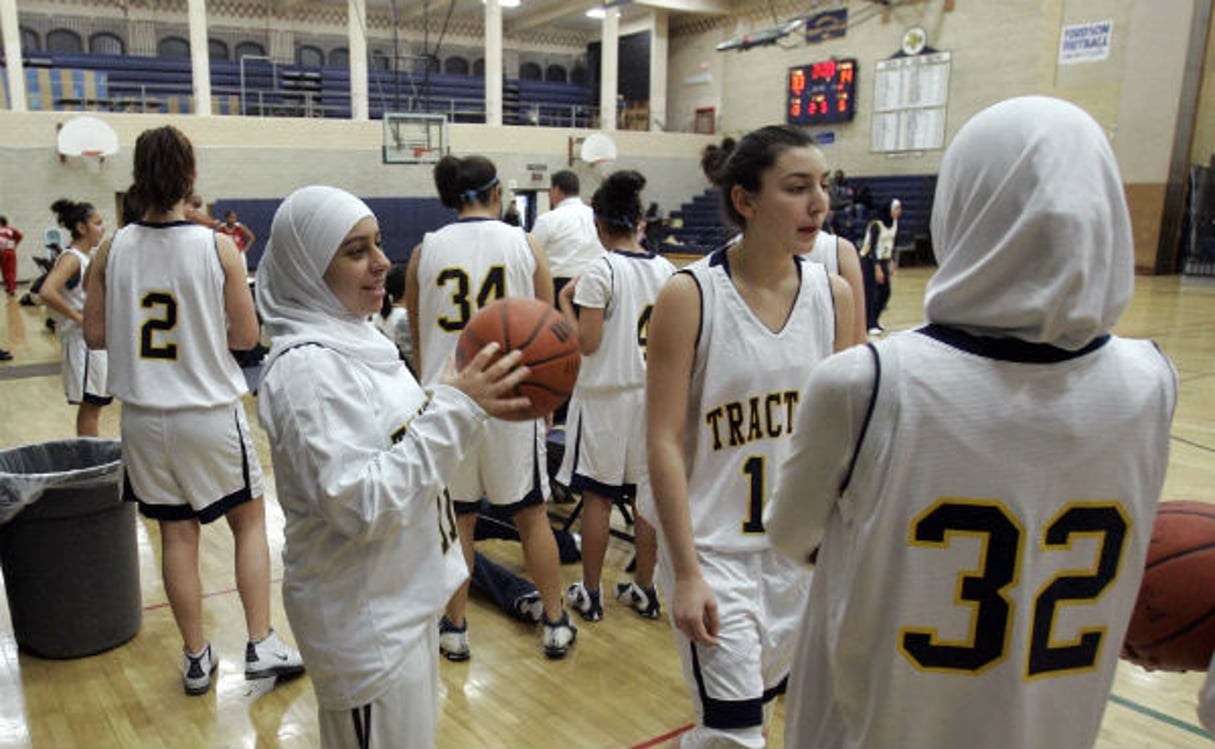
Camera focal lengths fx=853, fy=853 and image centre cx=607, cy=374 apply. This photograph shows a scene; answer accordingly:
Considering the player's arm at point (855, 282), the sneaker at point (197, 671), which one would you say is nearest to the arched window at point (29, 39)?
the sneaker at point (197, 671)

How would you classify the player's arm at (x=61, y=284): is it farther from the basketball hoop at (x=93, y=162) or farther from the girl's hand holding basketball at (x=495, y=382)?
the basketball hoop at (x=93, y=162)

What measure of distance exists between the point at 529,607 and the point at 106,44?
24.1 m

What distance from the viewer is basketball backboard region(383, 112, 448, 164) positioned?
59.5 ft

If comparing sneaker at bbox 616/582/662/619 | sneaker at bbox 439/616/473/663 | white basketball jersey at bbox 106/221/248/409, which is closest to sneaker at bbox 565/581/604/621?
sneaker at bbox 616/582/662/619

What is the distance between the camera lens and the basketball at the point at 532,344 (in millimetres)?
1713

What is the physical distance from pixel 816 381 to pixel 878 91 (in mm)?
20332

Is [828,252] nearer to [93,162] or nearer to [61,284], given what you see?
[61,284]

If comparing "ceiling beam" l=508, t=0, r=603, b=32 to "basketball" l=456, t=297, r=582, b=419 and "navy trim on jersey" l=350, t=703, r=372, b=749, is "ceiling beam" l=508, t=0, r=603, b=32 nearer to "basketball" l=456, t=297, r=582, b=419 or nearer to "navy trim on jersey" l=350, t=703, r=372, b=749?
"basketball" l=456, t=297, r=582, b=419

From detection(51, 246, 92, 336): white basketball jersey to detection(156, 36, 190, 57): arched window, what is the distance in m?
20.0

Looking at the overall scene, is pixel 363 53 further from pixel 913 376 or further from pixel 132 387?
pixel 913 376

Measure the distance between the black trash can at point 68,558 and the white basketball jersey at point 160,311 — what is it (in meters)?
0.50

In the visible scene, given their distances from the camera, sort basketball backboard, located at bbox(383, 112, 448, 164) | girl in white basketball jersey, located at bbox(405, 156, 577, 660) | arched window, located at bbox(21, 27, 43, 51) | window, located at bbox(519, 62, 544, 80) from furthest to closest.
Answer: window, located at bbox(519, 62, 544, 80), arched window, located at bbox(21, 27, 43, 51), basketball backboard, located at bbox(383, 112, 448, 164), girl in white basketball jersey, located at bbox(405, 156, 577, 660)

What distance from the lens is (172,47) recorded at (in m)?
22.6

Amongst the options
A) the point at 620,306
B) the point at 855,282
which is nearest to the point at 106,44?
the point at 620,306
